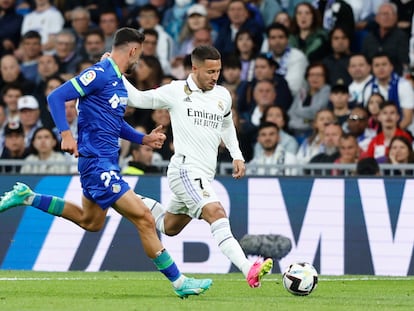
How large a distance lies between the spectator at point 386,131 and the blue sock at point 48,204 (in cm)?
640

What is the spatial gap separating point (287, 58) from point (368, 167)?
3.95 metres

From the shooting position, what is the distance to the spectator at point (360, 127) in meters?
18.1

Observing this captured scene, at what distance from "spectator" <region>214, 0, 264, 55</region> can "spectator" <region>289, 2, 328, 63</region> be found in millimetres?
795

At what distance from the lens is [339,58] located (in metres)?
19.6

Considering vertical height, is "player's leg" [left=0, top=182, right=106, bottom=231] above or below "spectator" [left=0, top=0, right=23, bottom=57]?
below

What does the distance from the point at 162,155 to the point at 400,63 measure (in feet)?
12.5

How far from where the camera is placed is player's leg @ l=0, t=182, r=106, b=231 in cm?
1212

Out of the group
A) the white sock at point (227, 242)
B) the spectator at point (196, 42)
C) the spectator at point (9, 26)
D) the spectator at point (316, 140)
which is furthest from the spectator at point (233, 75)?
the white sock at point (227, 242)

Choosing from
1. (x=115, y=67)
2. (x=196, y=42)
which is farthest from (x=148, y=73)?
(x=115, y=67)

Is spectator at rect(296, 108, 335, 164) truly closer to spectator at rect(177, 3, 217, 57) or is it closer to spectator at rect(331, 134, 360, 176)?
spectator at rect(331, 134, 360, 176)

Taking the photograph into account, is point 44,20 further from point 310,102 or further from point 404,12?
point 404,12

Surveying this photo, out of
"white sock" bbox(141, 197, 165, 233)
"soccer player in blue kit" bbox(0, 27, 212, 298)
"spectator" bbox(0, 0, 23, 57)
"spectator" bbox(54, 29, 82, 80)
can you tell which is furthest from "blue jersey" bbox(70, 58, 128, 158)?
"spectator" bbox(0, 0, 23, 57)

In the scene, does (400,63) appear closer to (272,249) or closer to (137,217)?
(272,249)

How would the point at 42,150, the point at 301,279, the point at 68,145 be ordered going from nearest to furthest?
the point at 68,145, the point at 301,279, the point at 42,150
